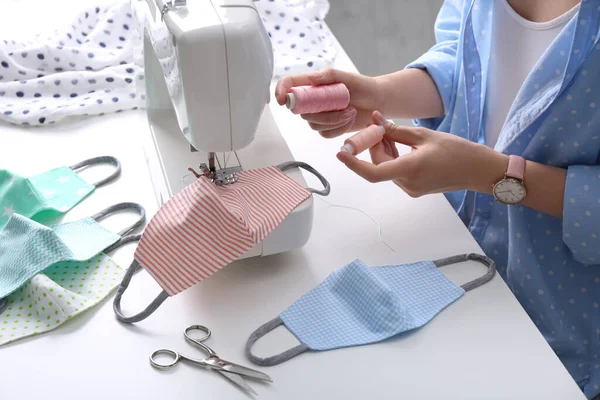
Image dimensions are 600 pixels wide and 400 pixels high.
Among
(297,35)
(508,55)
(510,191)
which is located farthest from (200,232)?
(297,35)

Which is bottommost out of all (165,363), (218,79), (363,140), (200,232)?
(165,363)

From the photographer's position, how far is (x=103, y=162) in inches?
54.3

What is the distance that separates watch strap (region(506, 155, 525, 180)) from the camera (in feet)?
3.75

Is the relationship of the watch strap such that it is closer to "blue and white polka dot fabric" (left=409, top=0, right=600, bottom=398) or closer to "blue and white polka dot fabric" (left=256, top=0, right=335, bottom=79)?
"blue and white polka dot fabric" (left=409, top=0, right=600, bottom=398)

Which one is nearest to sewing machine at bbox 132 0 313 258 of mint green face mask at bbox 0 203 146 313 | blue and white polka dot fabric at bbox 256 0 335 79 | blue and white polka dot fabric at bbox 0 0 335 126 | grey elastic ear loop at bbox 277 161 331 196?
grey elastic ear loop at bbox 277 161 331 196

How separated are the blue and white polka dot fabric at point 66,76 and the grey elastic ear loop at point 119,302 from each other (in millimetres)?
532

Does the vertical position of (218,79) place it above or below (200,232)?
above

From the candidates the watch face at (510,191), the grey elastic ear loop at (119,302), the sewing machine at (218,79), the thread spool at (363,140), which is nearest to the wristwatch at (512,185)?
the watch face at (510,191)

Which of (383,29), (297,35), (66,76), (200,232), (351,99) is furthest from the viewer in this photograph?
(383,29)

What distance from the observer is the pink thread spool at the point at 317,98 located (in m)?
1.19

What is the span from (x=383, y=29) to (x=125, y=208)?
1830mm

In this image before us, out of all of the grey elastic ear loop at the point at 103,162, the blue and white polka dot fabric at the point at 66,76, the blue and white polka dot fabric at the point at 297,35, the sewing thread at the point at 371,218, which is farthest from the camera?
the blue and white polka dot fabric at the point at 297,35

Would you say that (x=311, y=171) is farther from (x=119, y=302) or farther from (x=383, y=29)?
(x=383, y=29)

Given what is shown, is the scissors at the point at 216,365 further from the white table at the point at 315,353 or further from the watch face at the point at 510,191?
the watch face at the point at 510,191
